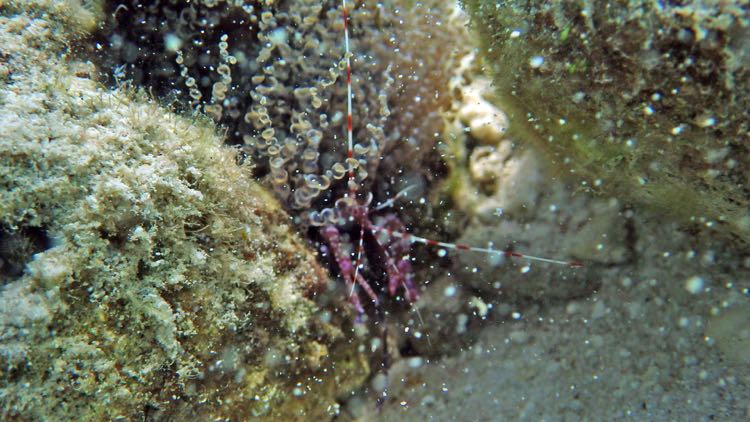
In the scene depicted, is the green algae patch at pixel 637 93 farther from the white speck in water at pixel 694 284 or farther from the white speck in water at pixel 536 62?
the white speck in water at pixel 694 284

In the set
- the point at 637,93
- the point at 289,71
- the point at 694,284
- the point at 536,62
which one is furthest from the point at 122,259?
the point at 694,284

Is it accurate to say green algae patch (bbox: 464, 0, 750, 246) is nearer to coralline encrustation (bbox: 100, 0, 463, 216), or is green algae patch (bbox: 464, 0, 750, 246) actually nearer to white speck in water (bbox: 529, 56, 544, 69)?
white speck in water (bbox: 529, 56, 544, 69)

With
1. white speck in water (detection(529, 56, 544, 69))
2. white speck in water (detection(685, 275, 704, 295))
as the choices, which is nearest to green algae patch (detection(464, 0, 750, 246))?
white speck in water (detection(529, 56, 544, 69))

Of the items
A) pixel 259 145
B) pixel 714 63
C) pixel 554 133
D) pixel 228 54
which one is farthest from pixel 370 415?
pixel 714 63

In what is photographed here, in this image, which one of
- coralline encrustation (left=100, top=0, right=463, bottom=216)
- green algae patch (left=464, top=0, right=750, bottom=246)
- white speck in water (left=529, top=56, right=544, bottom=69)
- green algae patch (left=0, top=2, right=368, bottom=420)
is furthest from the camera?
coralline encrustation (left=100, top=0, right=463, bottom=216)

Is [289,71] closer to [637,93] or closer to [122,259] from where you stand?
[122,259]

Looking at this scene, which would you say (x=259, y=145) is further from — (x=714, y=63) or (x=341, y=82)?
(x=714, y=63)
